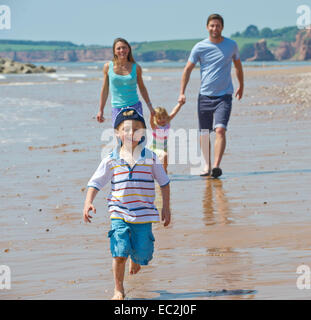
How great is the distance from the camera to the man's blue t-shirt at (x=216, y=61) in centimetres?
916

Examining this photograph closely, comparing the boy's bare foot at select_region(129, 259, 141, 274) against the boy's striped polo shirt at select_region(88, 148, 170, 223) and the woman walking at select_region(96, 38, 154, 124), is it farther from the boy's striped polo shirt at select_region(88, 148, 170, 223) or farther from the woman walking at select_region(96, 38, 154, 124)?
the woman walking at select_region(96, 38, 154, 124)

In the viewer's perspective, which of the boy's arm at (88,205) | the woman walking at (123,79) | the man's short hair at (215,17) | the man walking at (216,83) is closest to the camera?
the boy's arm at (88,205)

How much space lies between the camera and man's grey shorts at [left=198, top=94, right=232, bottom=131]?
9086 millimetres

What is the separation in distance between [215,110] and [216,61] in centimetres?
64

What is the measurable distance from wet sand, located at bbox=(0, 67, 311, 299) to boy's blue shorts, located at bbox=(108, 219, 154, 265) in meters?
0.27

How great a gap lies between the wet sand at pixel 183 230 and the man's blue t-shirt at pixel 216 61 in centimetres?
112

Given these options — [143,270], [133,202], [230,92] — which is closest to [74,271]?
[143,270]

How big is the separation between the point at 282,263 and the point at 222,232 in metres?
1.07

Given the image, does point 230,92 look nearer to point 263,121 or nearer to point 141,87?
point 141,87

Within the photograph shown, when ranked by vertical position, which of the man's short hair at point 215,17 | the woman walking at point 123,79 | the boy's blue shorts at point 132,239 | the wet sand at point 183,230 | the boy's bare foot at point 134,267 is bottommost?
the wet sand at point 183,230

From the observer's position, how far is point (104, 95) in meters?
8.41

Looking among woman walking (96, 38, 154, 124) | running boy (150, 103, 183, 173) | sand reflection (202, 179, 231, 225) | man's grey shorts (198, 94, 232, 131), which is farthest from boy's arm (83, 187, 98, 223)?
man's grey shorts (198, 94, 232, 131)

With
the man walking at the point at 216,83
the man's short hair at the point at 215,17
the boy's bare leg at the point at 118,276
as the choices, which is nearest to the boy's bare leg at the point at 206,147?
the man walking at the point at 216,83

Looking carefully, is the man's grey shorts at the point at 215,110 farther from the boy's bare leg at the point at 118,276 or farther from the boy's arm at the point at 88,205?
the boy's bare leg at the point at 118,276
